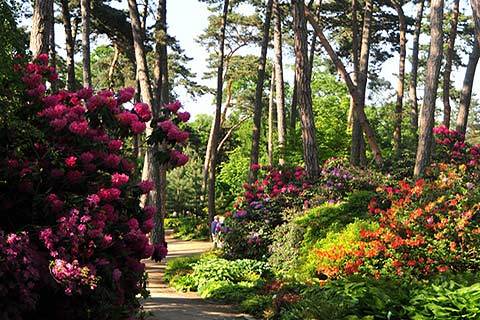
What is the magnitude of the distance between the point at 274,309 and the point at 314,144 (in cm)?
814

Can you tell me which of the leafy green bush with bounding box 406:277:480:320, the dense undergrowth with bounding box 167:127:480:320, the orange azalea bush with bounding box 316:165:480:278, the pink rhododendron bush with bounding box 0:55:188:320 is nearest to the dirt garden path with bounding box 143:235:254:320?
the dense undergrowth with bounding box 167:127:480:320

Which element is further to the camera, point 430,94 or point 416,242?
point 430,94

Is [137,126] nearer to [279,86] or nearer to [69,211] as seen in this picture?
[69,211]

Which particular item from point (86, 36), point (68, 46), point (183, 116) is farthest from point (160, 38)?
point (183, 116)

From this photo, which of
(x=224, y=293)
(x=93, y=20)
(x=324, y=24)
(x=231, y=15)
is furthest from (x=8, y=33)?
(x=231, y=15)

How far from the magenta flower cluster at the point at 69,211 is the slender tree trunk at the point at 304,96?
32.3ft

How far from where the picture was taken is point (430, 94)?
1503 cm

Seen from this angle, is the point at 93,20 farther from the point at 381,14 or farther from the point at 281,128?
the point at 381,14

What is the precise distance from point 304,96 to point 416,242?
7508 mm

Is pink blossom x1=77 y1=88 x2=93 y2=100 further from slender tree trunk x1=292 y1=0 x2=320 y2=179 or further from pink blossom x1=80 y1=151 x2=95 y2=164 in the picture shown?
slender tree trunk x1=292 y1=0 x2=320 y2=179

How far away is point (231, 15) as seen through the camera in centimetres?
3338

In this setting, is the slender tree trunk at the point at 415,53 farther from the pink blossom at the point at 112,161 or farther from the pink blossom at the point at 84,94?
the pink blossom at the point at 112,161

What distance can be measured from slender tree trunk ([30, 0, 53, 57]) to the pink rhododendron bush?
2047 mm

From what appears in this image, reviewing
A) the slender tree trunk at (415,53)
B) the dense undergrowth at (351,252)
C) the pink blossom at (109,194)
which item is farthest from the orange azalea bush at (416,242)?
A: the slender tree trunk at (415,53)
